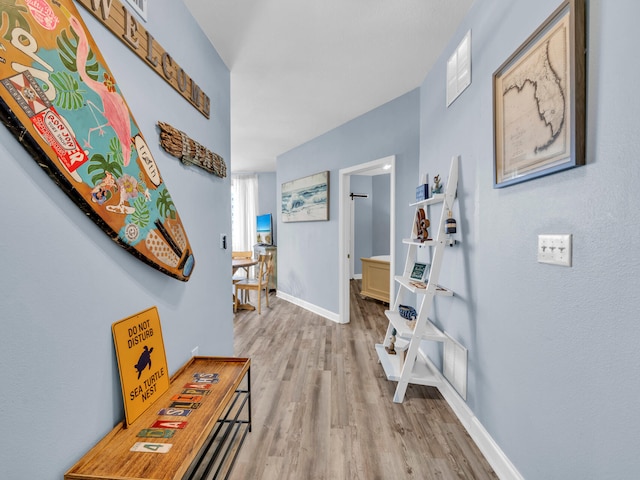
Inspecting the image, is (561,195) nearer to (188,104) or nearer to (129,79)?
(129,79)

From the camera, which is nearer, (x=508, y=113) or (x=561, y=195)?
(x=561, y=195)

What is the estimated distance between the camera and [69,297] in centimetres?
83

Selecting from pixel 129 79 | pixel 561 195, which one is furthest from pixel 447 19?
pixel 129 79

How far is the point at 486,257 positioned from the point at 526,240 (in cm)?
34

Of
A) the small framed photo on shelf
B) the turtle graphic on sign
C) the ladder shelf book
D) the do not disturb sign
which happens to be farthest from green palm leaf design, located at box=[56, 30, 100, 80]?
the small framed photo on shelf

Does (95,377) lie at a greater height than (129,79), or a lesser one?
lesser

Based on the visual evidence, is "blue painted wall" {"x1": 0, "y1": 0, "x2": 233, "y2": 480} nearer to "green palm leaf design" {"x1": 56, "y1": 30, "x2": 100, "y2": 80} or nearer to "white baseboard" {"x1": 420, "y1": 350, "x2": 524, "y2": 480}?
"green palm leaf design" {"x1": 56, "y1": 30, "x2": 100, "y2": 80}

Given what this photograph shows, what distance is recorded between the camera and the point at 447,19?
1.81 metres

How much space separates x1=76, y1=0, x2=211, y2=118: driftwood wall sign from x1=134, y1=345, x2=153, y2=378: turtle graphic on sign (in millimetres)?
1248

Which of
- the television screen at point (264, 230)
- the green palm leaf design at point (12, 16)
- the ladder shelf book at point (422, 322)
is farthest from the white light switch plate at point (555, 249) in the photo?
the television screen at point (264, 230)

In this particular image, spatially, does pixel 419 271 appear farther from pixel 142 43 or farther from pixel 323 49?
pixel 142 43

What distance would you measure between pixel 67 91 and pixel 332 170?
316 centimetres

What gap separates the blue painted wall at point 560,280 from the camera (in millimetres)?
796

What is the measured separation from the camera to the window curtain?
20.7ft
